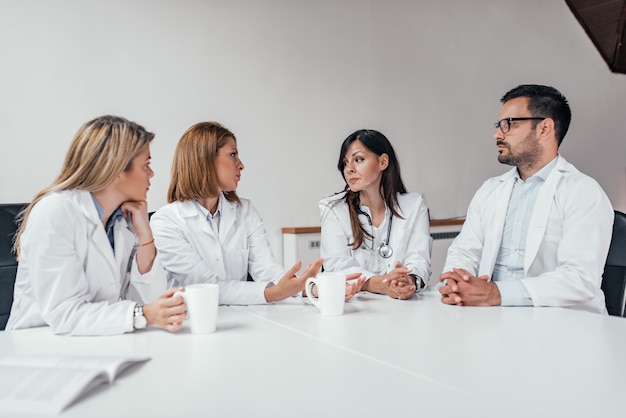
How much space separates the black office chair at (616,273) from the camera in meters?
1.85

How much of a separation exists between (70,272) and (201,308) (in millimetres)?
373

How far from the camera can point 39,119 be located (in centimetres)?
294

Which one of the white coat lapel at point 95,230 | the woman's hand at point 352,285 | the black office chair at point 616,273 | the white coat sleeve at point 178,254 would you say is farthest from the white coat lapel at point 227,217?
the black office chair at point 616,273

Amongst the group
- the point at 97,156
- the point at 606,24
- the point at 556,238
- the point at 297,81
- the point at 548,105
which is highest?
the point at 606,24

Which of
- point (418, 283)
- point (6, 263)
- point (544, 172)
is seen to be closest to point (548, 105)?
point (544, 172)

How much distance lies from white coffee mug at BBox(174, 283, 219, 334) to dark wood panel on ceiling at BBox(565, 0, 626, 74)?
204 inches

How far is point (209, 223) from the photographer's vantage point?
2.21m

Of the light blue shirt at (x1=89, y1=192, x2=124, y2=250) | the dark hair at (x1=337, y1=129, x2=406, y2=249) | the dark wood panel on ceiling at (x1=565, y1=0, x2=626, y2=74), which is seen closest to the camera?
the light blue shirt at (x1=89, y1=192, x2=124, y2=250)

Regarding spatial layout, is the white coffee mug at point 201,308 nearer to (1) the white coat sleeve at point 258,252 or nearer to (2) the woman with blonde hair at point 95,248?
(2) the woman with blonde hair at point 95,248

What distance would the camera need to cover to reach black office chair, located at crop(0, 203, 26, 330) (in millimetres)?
1791

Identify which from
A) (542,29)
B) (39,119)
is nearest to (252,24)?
(39,119)

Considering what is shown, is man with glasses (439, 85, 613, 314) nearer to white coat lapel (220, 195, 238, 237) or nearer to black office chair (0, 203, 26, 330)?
white coat lapel (220, 195, 238, 237)

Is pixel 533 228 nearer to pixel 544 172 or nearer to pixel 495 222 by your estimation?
pixel 495 222

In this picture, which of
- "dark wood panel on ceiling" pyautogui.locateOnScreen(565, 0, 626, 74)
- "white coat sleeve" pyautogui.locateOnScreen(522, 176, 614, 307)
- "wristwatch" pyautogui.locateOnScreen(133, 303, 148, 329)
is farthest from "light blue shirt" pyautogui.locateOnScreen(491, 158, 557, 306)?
"dark wood panel on ceiling" pyautogui.locateOnScreen(565, 0, 626, 74)
